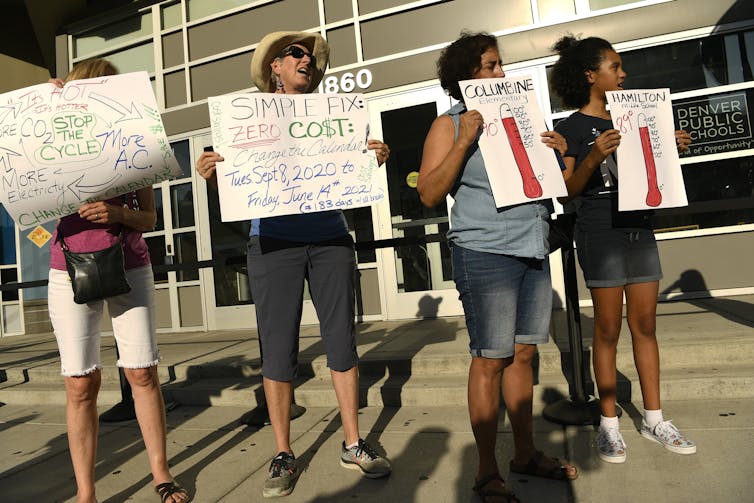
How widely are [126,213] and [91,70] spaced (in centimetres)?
66

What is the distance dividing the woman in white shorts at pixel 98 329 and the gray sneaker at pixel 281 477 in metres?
0.37

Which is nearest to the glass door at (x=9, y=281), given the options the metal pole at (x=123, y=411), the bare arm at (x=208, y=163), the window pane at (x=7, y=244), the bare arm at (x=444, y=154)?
the window pane at (x=7, y=244)

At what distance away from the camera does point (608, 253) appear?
2.53 m

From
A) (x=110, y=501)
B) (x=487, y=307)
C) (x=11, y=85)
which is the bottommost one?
(x=110, y=501)

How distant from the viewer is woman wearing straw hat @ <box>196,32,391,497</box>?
8.39 ft

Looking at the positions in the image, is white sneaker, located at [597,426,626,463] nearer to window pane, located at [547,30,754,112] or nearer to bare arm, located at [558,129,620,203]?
bare arm, located at [558,129,620,203]

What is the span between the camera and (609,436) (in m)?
2.53

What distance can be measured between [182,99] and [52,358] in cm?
382

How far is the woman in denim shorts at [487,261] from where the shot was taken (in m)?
→ 2.12

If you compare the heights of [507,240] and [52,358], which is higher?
[507,240]

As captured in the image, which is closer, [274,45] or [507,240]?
[507,240]

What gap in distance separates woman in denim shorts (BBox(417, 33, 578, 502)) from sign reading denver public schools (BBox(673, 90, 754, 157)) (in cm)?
449

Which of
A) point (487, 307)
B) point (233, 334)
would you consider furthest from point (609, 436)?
point (233, 334)

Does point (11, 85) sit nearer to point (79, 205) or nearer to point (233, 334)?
point (233, 334)
